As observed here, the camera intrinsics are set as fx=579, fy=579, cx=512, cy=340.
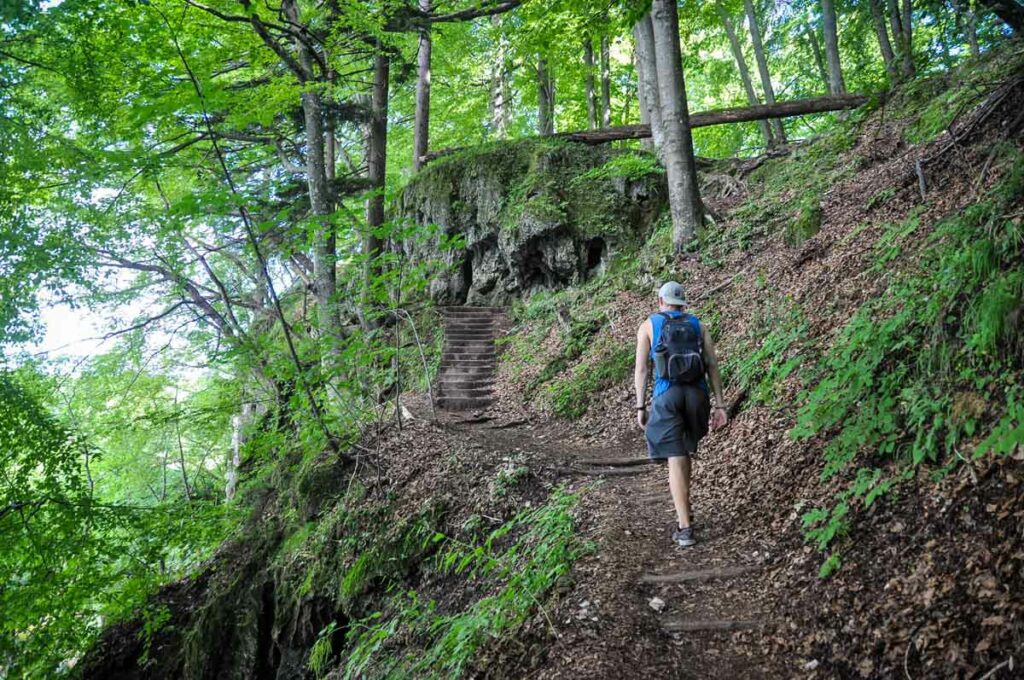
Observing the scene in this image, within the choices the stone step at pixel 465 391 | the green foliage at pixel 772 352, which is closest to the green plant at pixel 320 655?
the green foliage at pixel 772 352

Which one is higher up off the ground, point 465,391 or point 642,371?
point 642,371

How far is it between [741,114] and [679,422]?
12947 mm

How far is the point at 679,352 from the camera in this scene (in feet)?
14.2

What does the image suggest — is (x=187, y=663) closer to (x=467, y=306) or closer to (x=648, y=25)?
(x=467, y=306)

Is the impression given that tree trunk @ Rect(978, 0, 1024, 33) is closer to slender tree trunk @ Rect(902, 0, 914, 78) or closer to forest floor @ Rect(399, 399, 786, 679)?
slender tree trunk @ Rect(902, 0, 914, 78)

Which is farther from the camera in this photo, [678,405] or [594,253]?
[594,253]

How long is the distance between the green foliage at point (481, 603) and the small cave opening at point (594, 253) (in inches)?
374

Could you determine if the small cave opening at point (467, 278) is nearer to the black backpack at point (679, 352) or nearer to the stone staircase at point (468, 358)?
the stone staircase at point (468, 358)

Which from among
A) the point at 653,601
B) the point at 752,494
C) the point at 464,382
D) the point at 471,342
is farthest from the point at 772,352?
the point at 471,342

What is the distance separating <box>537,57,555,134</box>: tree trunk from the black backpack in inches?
642

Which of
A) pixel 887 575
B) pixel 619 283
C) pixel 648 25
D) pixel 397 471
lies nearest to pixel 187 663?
pixel 397 471

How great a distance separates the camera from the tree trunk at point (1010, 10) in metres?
4.90

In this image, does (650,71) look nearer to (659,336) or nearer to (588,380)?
(588,380)

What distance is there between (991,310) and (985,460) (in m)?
0.88
